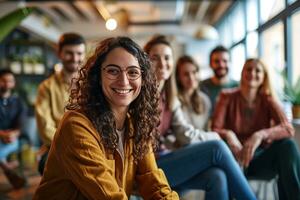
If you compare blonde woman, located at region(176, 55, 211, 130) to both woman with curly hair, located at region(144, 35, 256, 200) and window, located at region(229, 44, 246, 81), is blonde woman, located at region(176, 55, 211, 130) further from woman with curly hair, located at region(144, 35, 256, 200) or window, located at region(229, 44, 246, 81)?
window, located at region(229, 44, 246, 81)

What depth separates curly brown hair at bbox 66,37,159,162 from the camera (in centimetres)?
138

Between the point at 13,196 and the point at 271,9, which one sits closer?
the point at 13,196

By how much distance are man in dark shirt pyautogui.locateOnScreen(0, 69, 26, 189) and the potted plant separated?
99.8 inches

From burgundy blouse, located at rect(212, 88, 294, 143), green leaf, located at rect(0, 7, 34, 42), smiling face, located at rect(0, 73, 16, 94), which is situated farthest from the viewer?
smiling face, located at rect(0, 73, 16, 94)

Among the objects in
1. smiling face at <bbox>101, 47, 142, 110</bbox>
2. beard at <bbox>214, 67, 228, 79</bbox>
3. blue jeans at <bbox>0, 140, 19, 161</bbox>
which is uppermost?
smiling face at <bbox>101, 47, 142, 110</bbox>

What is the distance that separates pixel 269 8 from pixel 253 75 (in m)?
2.79

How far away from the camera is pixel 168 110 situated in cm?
219

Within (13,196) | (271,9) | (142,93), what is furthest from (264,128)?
(271,9)

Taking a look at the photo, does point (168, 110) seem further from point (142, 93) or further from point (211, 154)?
point (142, 93)

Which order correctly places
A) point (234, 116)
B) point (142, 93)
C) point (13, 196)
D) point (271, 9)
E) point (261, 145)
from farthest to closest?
point (271, 9), point (13, 196), point (234, 116), point (261, 145), point (142, 93)

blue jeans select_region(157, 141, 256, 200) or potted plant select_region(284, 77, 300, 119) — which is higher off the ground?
potted plant select_region(284, 77, 300, 119)

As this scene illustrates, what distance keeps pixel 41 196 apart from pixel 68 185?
0.34 feet

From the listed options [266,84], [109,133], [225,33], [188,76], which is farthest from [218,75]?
[225,33]

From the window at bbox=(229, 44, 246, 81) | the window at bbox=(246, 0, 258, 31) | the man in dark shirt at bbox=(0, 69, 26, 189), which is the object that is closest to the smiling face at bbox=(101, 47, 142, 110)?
the man in dark shirt at bbox=(0, 69, 26, 189)
